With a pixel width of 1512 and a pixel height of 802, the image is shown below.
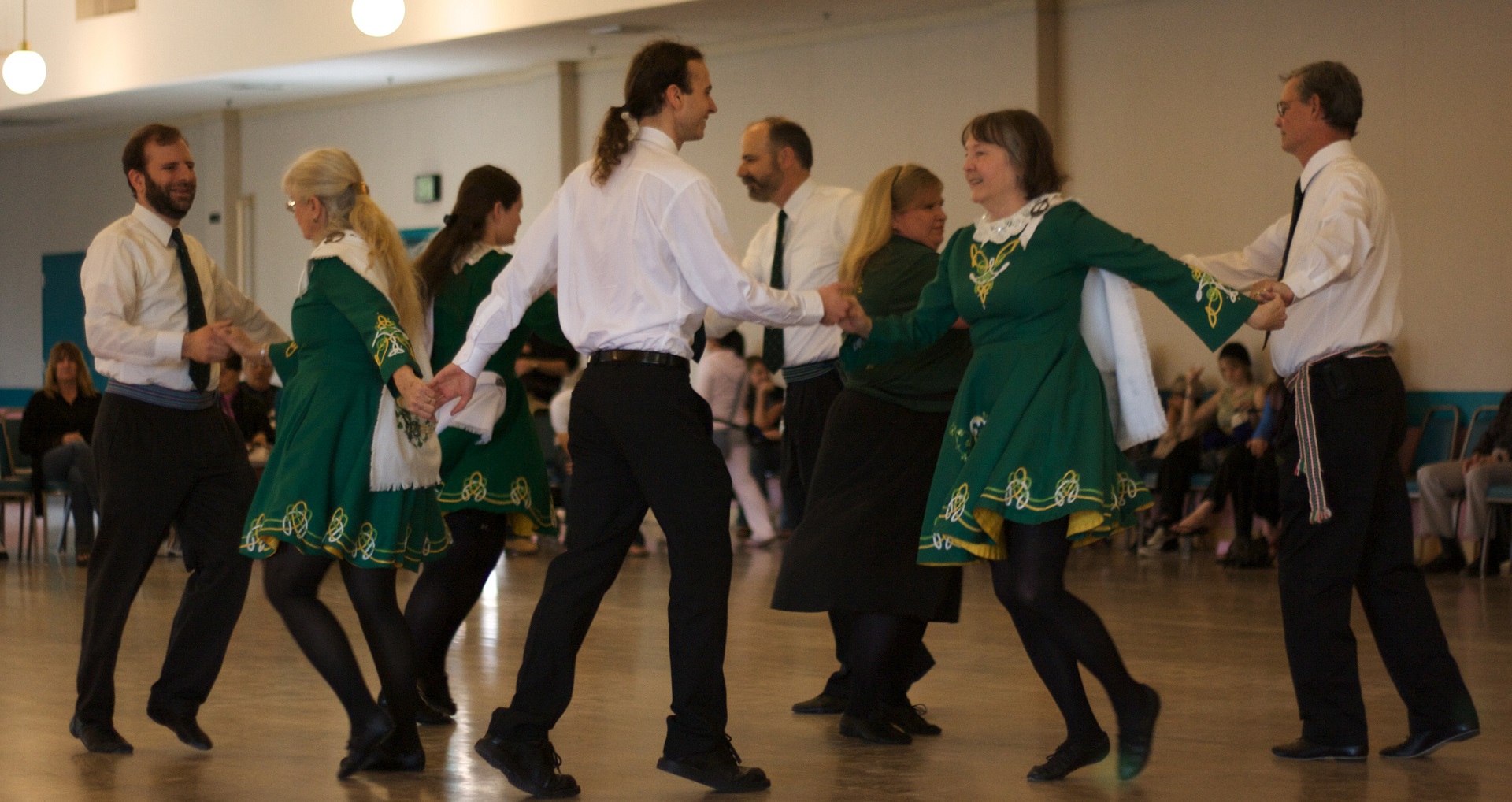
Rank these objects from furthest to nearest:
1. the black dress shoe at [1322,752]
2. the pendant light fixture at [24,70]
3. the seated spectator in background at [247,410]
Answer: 1. the pendant light fixture at [24,70]
2. the seated spectator in background at [247,410]
3. the black dress shoe at [1322,752]

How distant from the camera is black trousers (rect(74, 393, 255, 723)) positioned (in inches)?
155

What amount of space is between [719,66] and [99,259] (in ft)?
27.1

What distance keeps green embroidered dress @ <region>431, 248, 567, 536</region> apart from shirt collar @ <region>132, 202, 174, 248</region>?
0.68 m

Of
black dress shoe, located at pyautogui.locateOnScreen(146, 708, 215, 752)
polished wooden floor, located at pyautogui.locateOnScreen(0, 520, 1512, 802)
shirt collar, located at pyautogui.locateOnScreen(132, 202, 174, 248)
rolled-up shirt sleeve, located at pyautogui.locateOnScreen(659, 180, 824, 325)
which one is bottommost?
polished wooden floor, located at pyautogui.locateOnScreen(0, 520, 1512, 802)

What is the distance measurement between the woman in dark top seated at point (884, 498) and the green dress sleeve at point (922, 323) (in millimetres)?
233

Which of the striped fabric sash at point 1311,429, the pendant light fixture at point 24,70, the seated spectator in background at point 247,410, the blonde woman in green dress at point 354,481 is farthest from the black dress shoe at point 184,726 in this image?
the pendant light fixture at point 24,70

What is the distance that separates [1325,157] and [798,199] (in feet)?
5.07

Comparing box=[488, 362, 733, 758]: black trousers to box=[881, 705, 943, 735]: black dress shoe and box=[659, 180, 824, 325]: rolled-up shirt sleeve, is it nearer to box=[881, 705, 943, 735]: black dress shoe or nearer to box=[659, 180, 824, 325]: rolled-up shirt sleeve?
box=[659, 180, 824, 325]: rolled-up shirt sleeve

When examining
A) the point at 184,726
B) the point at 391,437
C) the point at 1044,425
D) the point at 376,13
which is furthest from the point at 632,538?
the point at 376,13

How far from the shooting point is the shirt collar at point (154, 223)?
4.12 metres

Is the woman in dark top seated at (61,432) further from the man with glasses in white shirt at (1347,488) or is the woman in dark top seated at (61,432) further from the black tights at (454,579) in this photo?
the man with glasses in white shirt at (1347,488)

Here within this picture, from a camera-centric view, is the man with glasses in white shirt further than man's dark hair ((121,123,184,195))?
No

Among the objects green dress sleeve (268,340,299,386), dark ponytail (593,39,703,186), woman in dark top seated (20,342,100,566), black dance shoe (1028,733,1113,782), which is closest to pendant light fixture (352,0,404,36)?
woman in dark top seated (20,342,100,566)

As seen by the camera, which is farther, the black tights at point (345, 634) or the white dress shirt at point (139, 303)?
the white dress shirt at point (139, 303)
